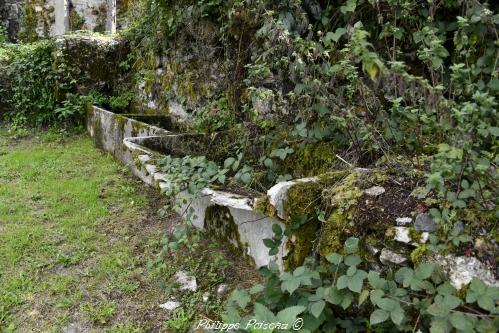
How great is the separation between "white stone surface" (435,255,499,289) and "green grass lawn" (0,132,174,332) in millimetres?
1551

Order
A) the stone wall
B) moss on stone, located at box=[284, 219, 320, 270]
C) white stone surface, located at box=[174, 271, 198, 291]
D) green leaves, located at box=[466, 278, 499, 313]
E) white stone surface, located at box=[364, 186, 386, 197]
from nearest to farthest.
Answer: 1. green leaves, located at box=[466, 278, 499, 313]
2. white stone surface, located at box=[364, 186, 386, 197]
3. moss on stone, located at box=[284, 219, 320, 270]
4. white stone surface, located at box=[174, 271, 198, 291]
5. the stone wall

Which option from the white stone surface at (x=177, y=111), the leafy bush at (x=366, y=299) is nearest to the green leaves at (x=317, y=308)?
the leafy bush at (x=366, y=299)

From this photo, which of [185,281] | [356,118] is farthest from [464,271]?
[185,281]

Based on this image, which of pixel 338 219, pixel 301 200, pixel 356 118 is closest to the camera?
pixel 338 219

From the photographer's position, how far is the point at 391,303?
1.51 meters

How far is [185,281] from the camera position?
257 centimetres

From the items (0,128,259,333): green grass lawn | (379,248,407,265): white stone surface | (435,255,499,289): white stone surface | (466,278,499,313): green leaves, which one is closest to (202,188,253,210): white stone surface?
(0,128,259,333): green grass lawn

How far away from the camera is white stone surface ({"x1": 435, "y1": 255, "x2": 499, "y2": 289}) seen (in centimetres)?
152

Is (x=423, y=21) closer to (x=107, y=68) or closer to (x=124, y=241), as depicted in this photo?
(x=124, y=241)

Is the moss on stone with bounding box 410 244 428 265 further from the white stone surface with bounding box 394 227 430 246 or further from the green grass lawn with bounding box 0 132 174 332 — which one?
the green grass lawn with bounding box 0 132 174 332

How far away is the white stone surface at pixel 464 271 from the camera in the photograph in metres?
1.52

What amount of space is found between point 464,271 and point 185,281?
1660mm

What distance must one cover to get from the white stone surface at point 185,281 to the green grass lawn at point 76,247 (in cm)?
14

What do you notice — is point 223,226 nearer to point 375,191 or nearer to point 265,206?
point 265,206
